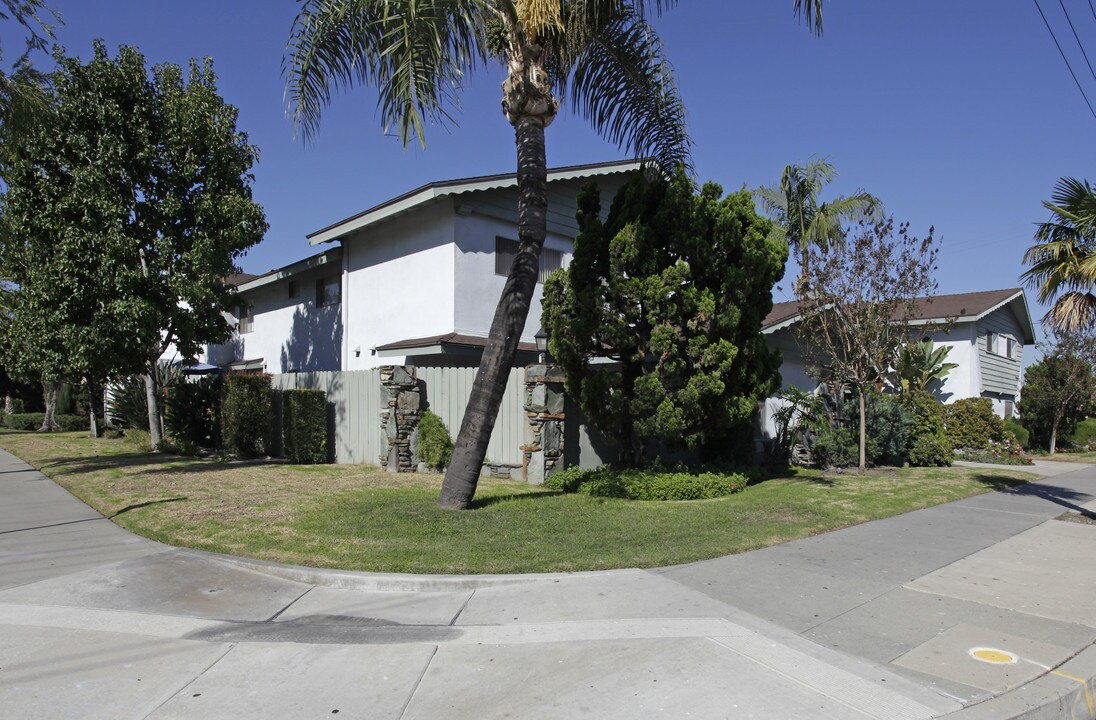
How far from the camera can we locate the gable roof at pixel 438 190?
1549 cm

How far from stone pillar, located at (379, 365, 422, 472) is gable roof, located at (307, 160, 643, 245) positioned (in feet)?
13.3

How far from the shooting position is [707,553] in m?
7.54

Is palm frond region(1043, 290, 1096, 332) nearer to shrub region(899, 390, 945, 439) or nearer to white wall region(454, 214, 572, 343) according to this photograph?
shrub region(899, 390, 945, 439)

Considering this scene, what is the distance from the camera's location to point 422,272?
55.0 ft

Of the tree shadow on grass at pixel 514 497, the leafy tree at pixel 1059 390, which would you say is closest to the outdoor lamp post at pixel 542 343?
the tree shadow on grass at pixel 514 497

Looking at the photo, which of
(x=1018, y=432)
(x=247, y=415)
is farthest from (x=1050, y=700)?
(x=1018, y=432)

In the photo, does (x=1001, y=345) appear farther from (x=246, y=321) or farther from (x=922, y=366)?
(x=246, y=321)

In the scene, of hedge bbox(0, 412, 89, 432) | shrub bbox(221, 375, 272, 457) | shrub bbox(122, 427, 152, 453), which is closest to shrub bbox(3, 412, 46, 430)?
hedge bbox(0, 412, 89, 432)

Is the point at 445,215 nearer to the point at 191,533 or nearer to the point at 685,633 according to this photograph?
the point at 191,533

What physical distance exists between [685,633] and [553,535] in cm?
308

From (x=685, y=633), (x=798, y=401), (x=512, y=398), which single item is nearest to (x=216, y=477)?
(x=512, y=398)

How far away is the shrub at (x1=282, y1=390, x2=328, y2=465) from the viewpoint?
1562 centimetres

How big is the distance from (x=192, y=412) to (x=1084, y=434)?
1163 inches

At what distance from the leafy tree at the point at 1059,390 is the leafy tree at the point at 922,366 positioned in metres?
3.21
